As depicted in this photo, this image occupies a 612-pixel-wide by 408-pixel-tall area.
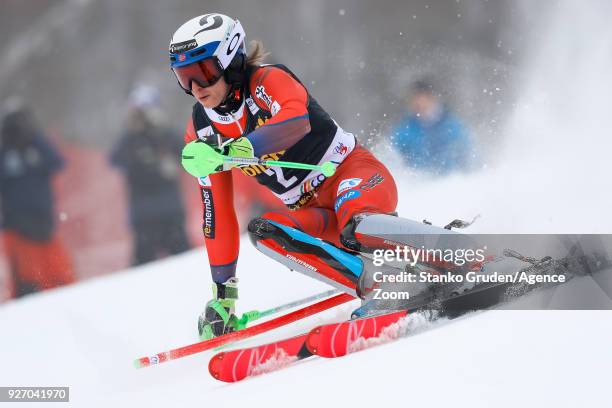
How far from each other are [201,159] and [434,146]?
429 cm

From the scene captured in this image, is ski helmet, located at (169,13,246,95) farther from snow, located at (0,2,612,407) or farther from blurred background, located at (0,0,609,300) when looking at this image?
blurred background, located at (0,0,609,300)

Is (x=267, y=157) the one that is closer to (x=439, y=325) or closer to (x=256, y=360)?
(x=256, y=360)

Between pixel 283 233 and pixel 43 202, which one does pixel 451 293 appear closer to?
pixel 283 233

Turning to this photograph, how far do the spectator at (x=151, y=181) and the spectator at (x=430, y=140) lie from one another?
2.39 m

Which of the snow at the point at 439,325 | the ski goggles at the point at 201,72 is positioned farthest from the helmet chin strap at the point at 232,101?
the snow at the point at 439,325

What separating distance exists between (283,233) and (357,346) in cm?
88

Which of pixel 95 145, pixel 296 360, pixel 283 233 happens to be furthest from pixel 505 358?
pixel 95 145

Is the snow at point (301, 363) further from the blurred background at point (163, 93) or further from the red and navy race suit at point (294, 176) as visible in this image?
the blurred background at point (163, 93)

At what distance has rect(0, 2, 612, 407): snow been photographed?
9.76 ft

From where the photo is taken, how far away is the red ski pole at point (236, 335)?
13.9 ft

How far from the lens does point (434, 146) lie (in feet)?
25.8

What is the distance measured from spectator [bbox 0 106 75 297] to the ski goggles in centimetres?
438

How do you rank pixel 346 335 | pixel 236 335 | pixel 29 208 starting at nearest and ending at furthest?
pixel 346 335
pixel 236 335
pixel 29 208

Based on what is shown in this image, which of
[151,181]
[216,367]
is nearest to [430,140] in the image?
[151,181]
